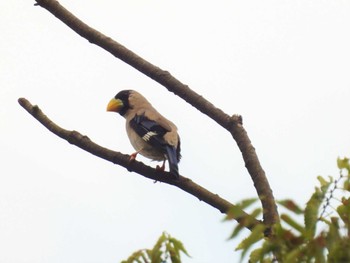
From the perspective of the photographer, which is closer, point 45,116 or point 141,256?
point 141,256

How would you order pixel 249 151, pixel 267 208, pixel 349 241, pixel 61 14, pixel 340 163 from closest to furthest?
pixel 349 241, pixel 340 163, pixel 267 208, pixel 249 151, pixel 61 14

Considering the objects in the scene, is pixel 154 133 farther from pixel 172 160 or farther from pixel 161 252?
pixel 161 252

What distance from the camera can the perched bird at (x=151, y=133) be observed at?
6957 mm

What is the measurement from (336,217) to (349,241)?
0.90 feet

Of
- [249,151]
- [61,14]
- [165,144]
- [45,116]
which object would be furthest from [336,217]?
[165,144]

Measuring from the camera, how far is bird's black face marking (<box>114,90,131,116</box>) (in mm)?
8797

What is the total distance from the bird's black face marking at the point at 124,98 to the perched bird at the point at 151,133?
55mm

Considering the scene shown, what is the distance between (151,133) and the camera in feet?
23.7

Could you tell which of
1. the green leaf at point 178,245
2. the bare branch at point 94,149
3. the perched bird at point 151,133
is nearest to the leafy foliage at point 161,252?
the green leaf at point 178,245

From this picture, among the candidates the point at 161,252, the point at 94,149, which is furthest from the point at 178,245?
the point at 94,149

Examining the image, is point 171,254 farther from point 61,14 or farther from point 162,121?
point 162,121

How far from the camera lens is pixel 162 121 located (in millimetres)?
7504

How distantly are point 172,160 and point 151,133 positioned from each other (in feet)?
3.85

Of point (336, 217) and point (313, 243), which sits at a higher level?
point (336, 217)
